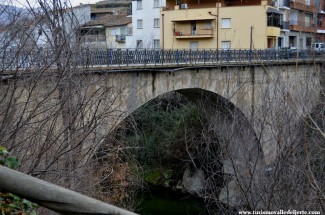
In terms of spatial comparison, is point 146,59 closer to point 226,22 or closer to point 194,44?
point 226,22

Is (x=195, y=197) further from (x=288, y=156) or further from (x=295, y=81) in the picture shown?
(x=288, y=156)

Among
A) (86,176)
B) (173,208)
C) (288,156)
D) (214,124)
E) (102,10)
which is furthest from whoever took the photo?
(102,10)

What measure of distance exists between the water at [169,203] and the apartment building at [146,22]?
19249mm

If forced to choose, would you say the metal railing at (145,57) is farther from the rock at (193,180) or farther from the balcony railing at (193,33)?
the balcony railing at (193,33)

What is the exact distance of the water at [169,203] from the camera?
2038 cm

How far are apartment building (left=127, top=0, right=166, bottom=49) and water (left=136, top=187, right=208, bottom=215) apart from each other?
19.2 meters

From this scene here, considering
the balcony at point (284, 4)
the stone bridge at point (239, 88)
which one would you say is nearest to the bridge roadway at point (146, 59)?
the stone bridge at point (239, 88)

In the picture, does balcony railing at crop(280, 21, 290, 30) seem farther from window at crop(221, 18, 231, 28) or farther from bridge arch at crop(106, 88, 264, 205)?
bridge arch at crop(106, 88, 264, 205)

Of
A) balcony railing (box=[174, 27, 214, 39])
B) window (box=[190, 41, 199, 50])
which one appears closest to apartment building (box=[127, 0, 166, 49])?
balcony railing (box=[174, 27, 214, 39])

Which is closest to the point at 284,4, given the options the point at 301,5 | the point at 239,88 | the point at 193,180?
the point at 301,5

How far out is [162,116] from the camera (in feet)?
81.1

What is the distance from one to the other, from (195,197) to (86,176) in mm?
14878

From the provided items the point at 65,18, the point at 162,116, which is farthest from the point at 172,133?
the point at 65,18

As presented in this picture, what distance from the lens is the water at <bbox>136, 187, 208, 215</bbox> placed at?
20.4 m
